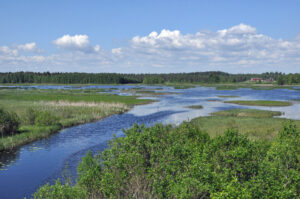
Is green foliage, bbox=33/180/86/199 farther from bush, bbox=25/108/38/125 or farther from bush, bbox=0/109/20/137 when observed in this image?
bush, bbox=25/108/38/125

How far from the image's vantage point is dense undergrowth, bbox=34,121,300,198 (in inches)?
458

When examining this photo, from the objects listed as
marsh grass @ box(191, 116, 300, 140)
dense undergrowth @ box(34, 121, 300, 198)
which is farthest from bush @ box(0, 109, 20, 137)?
marsh grass @ box(191, 116, 300, 140)

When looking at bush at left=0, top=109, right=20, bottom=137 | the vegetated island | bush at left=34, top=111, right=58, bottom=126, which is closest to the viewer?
the vegetated island

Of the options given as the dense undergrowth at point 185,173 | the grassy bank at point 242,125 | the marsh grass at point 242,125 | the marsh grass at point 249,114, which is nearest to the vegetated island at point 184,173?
the dense undergrowth at point 185,173

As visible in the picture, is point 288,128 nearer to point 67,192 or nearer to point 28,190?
point 67,192

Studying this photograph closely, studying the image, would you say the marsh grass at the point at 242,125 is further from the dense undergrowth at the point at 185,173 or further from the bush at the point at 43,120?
the bush at the point at 43,120

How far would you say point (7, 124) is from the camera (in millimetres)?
39531

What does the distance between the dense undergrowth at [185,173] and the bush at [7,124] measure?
2848 cm

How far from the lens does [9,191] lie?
24.1 metres

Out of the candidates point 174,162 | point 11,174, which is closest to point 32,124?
point 11,174

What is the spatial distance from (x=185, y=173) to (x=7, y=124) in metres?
35.9

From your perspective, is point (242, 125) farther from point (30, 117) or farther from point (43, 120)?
point (30, 117)

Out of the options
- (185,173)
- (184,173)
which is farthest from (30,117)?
(185,173)

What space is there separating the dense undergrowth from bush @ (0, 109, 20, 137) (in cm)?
2848
